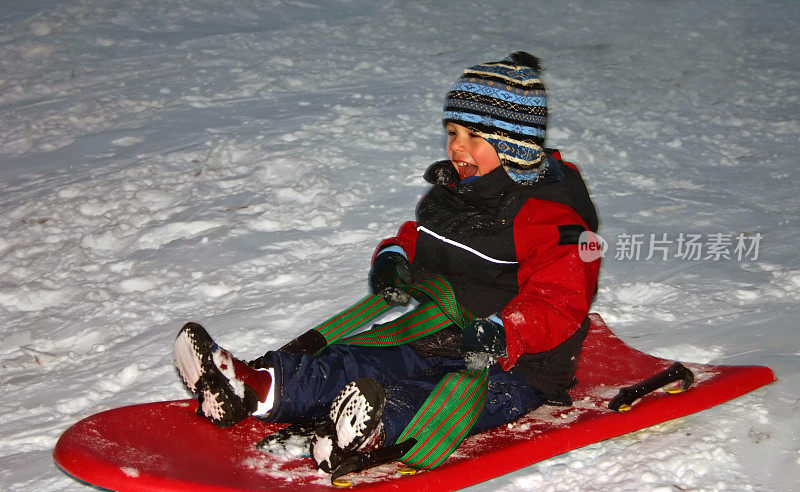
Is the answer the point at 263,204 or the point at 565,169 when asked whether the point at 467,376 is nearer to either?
the point at 565,169

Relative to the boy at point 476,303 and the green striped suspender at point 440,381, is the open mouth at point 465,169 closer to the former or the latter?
the boy at point 476,303

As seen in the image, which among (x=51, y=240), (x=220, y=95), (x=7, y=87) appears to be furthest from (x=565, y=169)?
(x=7, y=87)

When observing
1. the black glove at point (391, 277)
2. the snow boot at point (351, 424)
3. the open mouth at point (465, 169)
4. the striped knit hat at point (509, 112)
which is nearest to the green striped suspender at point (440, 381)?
the black glove at point (391, 277)

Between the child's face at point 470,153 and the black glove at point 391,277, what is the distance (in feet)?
1.15

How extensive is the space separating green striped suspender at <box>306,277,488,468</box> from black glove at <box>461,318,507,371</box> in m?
0.10

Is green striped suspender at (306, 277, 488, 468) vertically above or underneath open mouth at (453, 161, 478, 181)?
underneath

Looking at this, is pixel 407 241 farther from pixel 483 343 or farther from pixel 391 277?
pixel 483 343

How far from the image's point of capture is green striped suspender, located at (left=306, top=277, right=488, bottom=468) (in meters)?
2.16

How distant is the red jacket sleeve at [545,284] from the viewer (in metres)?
2.17

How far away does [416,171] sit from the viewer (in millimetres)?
4730

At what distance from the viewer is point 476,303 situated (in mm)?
2477

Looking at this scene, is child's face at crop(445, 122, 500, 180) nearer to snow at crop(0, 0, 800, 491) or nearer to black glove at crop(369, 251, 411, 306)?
black glove at crop(369, 251, 411, 306)

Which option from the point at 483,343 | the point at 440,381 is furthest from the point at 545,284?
the point at 440,381

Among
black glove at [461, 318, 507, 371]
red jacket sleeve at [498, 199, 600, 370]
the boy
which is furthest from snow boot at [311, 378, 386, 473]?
red jacket sleeve at [498, 199, 600, 370]
